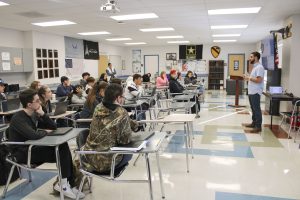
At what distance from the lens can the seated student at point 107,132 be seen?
245 cm

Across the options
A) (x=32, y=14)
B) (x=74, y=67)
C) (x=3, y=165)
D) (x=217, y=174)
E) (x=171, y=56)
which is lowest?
(x=217, y=174)

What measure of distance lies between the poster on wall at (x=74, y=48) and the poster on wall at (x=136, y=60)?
5.38m

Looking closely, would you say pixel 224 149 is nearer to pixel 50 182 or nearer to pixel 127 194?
pixel 127 194

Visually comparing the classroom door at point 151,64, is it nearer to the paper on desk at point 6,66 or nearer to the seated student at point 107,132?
the paper on desk at point 6,66

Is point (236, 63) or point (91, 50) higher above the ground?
point (91, 50)

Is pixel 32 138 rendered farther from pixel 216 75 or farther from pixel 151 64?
pixel 151 64

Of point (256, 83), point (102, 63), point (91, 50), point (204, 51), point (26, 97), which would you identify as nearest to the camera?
point (26, 97)

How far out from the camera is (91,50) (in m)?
13.2

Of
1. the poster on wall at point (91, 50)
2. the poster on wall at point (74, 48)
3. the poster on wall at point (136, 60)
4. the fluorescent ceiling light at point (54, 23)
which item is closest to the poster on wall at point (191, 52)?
the poster on wall at point (136, 60)

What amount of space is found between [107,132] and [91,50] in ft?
37.0

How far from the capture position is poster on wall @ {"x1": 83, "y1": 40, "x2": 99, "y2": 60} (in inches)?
498

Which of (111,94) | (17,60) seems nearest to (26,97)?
(111,94)

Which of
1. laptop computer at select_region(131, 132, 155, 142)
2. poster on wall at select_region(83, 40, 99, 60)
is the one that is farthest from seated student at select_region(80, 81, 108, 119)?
poster on wall at select_region(83, 40, 99, 60)

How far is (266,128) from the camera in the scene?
612 centimetres
